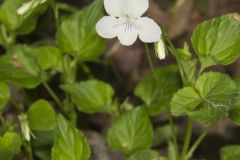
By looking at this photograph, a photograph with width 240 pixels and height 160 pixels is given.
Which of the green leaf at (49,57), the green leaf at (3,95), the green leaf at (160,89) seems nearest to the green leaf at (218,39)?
the green leaf at (160,89)

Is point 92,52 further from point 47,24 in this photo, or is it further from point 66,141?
point 47,24

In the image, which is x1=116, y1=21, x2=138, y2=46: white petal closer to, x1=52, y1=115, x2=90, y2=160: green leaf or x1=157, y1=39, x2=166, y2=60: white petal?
x1=157, y1=39, x2=166, y2=60: white petal

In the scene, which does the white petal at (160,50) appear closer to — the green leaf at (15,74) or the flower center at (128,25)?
the flower center at (128,25)

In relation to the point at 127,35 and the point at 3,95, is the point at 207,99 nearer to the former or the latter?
the point at 127,35

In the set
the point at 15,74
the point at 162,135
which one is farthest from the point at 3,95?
the point at 162,135

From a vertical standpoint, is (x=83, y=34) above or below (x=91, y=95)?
above

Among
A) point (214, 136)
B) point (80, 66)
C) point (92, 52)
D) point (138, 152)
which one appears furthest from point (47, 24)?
point (138, 152)
